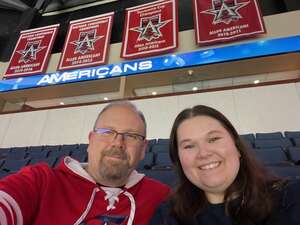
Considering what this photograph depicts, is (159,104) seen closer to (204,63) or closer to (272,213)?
(204,63)

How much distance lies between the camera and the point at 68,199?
33.7 inches

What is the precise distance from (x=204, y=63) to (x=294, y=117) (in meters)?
1.85

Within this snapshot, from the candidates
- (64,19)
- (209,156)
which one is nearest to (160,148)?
(209,156)

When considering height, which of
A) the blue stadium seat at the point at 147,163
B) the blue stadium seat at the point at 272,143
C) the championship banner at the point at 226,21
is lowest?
the blue stadium seat at the point at 147,163

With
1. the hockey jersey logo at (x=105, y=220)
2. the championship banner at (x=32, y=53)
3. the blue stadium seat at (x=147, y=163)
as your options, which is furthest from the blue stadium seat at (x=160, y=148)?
the championship banner at (x=32, y=53)

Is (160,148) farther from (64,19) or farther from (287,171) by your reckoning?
(64,19)

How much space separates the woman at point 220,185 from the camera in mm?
720

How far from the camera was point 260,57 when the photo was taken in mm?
4273

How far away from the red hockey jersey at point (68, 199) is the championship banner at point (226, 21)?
13.6 feet

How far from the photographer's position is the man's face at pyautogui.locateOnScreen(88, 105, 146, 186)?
0.95m

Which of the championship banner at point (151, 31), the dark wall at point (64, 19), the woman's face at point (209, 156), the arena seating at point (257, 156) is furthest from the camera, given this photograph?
the dark wall at point (64, 19)

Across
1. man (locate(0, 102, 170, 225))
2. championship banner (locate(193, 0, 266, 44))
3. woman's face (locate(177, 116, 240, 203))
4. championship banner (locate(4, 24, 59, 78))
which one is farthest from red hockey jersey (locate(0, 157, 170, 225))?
championship banner (locate(4, 24, 59, 78))

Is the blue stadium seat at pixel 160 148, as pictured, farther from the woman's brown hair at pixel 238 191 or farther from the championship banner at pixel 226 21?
the championship banner at pixel 226 21

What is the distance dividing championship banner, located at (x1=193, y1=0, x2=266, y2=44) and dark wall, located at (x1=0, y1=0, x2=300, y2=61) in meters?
1.00
